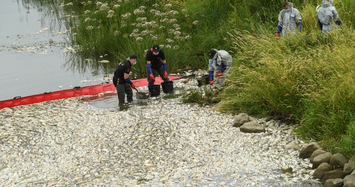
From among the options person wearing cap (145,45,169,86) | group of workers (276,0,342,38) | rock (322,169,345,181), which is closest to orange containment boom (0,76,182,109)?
person wearing cap (145,45,169,86)

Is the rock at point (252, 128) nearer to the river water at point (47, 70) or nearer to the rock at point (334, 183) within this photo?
the river water at point (47, 70)

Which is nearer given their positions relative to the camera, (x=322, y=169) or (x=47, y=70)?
(x=322, y=169)

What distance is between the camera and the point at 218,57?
43.1 feet

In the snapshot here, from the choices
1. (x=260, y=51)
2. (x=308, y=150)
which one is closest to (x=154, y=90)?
(x=260, y=51)

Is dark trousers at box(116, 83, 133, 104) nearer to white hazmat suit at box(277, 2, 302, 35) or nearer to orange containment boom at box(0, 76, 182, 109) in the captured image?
orange containment boom at box(0, 76, 182, 109)

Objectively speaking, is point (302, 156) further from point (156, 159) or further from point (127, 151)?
point (127, 151)

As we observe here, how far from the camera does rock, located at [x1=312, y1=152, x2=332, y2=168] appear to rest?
875 centimetres

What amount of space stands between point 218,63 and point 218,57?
0.51 feet

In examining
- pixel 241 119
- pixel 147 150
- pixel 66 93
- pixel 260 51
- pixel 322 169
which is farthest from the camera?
pixel 66 93

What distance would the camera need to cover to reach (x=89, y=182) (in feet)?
29.5

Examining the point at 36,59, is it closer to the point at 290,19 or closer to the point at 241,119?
the point at 290,19

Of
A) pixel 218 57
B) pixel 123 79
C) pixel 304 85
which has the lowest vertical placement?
pixel 304 85

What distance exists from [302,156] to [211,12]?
9.44 m

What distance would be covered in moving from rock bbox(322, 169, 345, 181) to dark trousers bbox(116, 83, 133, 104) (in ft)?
22.4
